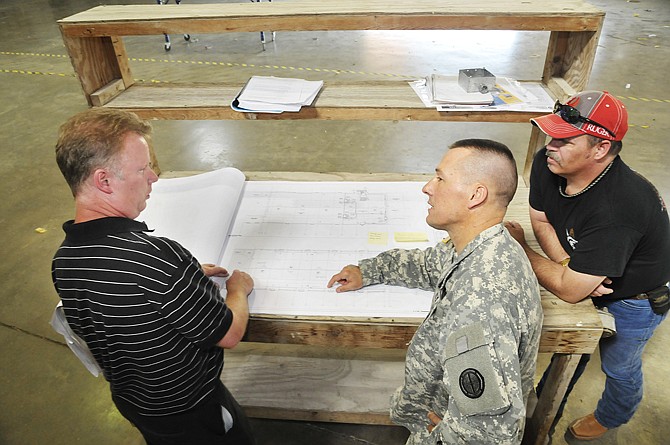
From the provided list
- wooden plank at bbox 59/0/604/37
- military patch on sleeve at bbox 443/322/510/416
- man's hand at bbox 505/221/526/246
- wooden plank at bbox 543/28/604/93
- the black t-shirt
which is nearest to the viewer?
military patch on sleeve at bbox 443/322/510/416

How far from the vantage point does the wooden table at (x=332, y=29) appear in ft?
6.20

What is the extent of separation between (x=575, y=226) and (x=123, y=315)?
140 centimetres

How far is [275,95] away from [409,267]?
3.66 ft

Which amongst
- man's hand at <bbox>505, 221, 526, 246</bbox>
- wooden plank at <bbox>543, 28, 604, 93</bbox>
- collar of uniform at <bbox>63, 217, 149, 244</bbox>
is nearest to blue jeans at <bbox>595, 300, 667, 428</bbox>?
man's hand at <bbox>505, 221, 526, 246</bbox>

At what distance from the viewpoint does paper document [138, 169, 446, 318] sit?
60.8 inches

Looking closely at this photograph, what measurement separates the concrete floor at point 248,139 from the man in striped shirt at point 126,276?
1.20 metres

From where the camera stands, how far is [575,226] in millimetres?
1508

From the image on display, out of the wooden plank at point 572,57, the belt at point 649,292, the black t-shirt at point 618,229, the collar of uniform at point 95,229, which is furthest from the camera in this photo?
the wooden plank at point 572,57

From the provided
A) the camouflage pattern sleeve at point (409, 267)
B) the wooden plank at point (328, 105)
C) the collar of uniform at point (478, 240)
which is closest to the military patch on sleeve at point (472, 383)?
the collar of uniform at point (478, 240)

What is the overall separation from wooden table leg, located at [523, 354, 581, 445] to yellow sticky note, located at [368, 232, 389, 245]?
2.43 ft

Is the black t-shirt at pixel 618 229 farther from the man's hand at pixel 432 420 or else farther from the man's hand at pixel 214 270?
the man's hand at pixel 214 270

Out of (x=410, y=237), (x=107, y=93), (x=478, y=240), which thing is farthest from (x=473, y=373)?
(x=107, y=93)

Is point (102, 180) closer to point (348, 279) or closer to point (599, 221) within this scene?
point (348, 279)

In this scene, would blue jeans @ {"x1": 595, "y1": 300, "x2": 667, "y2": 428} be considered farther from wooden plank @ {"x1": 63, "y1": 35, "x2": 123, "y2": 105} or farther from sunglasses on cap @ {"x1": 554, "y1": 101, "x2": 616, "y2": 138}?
wooden plank @ {"x1": 63, "y1": 35, "x2": 123, "y2": 105}
